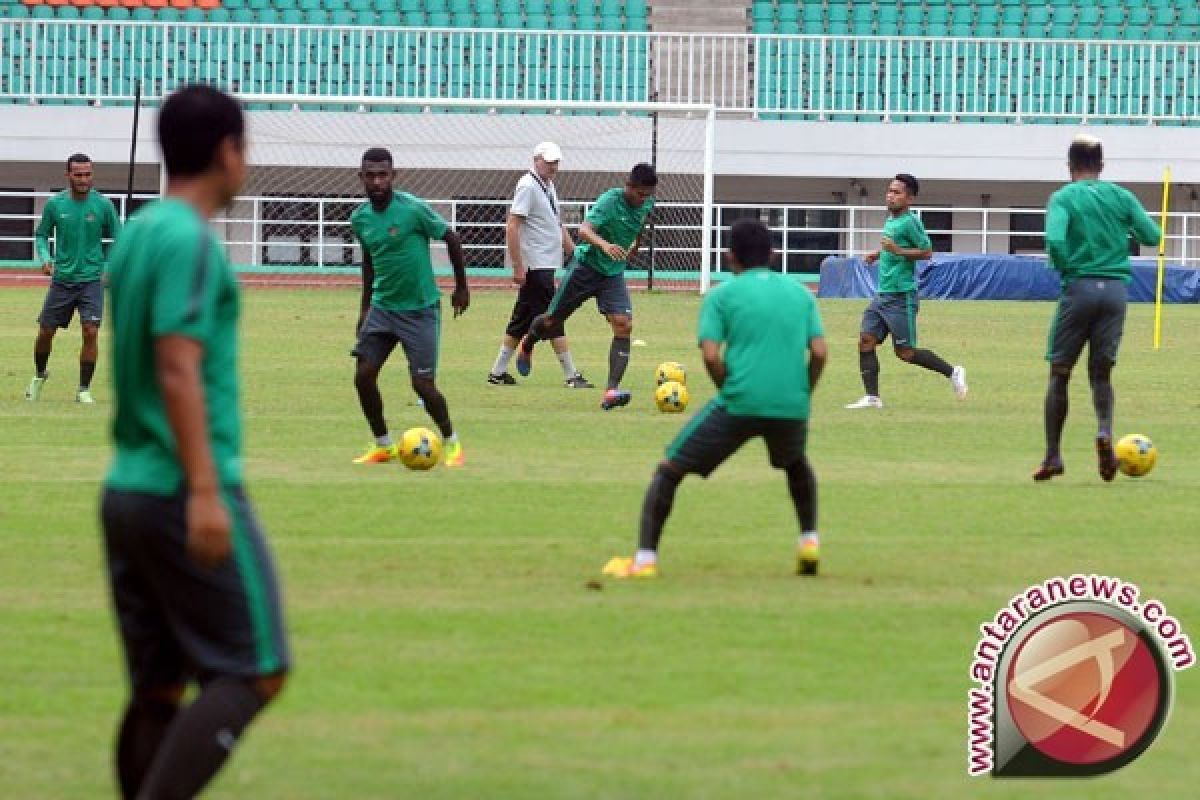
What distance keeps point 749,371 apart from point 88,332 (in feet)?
35.6

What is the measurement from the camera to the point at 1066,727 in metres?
7.12

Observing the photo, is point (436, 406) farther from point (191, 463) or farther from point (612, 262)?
point (191, 463)

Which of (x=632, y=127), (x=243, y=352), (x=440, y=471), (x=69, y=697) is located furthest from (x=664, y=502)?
(x=632, y=127)

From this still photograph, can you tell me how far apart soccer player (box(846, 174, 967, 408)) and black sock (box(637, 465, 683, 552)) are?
32.3 feet

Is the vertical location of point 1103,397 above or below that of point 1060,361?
below

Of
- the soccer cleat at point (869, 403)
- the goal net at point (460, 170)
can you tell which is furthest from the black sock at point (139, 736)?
the goal net at point (460, 170)

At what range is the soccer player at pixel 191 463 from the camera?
5.34 metres

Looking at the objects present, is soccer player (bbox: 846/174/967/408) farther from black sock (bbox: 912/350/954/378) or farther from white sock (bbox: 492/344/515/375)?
white sock (bbox: 492/344/515/375)

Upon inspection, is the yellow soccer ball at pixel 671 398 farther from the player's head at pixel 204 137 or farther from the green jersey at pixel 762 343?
the player's head at pixel 204 137

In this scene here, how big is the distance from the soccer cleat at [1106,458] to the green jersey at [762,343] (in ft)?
14.8

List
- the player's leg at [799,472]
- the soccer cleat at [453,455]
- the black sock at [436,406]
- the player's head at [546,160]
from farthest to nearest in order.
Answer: the player's head at [546,160]
the soccer cleat at [453,455]
the black sock at [436,406]
the player's leg at [799,472]

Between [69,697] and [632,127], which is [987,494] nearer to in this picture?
[69,697]

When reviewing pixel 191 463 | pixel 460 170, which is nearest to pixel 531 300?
pixel 191 463

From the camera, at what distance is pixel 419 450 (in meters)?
14.4
